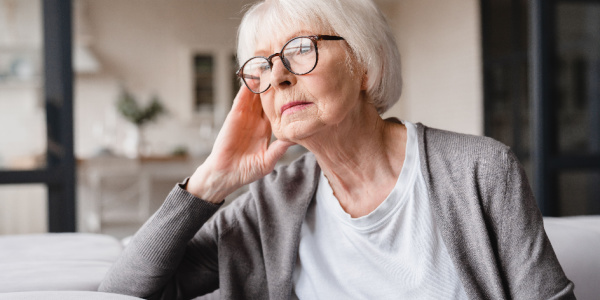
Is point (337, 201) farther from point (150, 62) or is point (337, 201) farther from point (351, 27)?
point (150, 62)

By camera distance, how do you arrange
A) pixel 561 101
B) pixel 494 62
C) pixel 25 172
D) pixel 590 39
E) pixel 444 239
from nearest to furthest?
pixel 444 239 → pixel 25 172 → pixel 590 39 → pixel 561 101 → pixel 494 62

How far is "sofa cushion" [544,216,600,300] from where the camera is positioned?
1174 millimetres

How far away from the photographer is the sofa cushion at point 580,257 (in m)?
1.17

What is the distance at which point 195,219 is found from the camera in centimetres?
111

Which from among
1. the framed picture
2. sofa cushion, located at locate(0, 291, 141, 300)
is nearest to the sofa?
sofa cushion, located at locate(0, 291, 141, 300)

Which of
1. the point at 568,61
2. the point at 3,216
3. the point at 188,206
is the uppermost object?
the point at 568,61

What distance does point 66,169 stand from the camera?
7.36 feet

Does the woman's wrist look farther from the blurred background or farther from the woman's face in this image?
the blurred background

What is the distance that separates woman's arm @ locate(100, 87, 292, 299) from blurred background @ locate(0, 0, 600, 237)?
245mm

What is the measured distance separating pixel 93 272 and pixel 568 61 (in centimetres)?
407

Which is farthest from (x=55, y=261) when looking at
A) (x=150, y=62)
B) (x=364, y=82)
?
(x=150, y=62)

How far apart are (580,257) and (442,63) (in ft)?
18.6

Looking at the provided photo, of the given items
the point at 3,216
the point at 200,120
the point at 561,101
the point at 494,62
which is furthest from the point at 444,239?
the point at 200,120

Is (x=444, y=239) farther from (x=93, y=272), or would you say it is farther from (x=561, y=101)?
(x=561, y=101)
